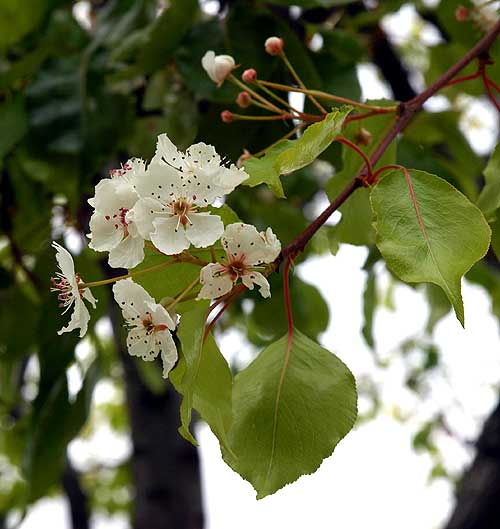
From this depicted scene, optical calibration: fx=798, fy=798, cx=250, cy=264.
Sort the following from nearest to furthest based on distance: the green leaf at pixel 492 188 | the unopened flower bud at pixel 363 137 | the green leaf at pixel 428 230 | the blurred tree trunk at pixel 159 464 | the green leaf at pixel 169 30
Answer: the green leaf at pixel 428 230 → the green leaf at pixel 492 188 → the unopened flower bud at pixel 363 137 → the green leaf at pixel 169 30 → the blurred tree trunk at pixel 159 464

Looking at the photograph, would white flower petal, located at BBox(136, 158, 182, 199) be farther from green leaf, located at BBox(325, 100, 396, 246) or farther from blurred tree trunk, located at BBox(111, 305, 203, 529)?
blurred tree trunk, located at BBox(111, 305, 203, 529)

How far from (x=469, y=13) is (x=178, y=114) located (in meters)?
0.44

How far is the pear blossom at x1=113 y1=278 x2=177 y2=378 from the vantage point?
0.55 metres

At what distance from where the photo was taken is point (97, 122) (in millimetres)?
1171

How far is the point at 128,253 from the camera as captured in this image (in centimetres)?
57

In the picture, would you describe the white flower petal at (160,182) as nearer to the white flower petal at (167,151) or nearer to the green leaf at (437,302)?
the white flower petal at (167,151)

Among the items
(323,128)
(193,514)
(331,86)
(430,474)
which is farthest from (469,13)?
(430,474)

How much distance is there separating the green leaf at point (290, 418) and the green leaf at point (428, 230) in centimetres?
11

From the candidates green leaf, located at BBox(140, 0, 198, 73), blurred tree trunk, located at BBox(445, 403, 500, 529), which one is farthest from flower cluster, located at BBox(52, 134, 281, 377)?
blurred tree trunk, located at BBox(445, 403, 500, 529)

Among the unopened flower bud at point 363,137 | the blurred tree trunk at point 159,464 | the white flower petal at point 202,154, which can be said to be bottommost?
the blurred tree trunk at point 159,464

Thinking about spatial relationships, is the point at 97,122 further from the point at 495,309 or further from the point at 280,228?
the point at 495,309

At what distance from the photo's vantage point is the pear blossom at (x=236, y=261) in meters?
0.55

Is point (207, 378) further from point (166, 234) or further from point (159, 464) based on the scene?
point (159, 464)

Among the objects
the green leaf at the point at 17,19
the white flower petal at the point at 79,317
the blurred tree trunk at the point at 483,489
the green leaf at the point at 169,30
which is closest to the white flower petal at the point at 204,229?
the white flower petal at the point at 79,317
